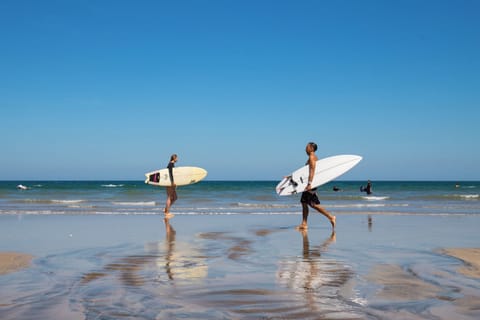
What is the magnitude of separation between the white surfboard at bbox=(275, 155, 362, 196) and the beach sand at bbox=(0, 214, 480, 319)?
5.05 ft

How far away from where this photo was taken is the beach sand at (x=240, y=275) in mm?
4355

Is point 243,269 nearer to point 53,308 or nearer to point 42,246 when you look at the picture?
point 53,308

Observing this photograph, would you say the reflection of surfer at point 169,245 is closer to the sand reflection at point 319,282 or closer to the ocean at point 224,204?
the sand reflection at point 319,282

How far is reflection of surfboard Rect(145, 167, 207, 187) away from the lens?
1689 centimetres

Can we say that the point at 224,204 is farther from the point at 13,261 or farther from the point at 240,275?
the point at 240,275

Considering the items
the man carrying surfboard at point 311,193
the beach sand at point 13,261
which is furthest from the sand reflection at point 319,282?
the beach sand at point 13,261

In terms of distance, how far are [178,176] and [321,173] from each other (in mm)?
6737

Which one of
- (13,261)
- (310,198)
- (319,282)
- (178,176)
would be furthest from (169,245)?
(178,176)

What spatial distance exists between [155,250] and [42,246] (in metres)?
2.18

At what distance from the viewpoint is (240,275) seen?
19.5ft

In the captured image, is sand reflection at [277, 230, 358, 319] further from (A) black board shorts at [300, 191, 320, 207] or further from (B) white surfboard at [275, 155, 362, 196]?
(B) white surfboard at [275, 155, 362, 196]

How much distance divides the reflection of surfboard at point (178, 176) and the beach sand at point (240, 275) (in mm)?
5713

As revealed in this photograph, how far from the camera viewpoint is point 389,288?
5227 mm

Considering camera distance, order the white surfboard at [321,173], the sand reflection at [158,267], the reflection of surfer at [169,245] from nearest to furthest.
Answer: the sand reflection at [158,267]
the reflection of surfer at [169,245]
the white surfboard at [321,173]
